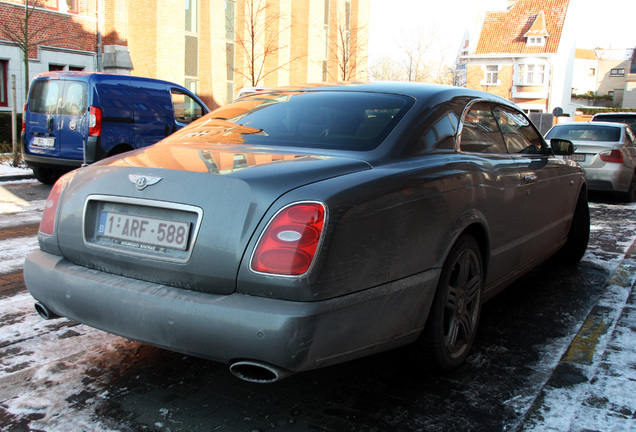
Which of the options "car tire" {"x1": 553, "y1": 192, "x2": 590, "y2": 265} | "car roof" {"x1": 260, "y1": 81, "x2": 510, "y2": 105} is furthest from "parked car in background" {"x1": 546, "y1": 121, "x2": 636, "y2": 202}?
"car roof" {"x1": 260, "y1": 81, "x2": 510, "y2": 105}

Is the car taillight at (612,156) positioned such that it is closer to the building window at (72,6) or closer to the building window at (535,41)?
the building window at (72,6)

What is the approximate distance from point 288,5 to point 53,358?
32.7 metres

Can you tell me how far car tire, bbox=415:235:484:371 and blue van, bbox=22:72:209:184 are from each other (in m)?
8.37

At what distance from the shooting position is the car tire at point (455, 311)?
3068 mm

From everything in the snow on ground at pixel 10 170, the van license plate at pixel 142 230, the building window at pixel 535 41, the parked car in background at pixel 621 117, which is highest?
the building window at pixel 535 41

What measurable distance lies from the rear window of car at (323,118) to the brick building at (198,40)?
644 inches

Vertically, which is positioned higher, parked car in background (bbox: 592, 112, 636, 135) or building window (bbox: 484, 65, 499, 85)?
building window (bbox: 484, 65, 499, 85)

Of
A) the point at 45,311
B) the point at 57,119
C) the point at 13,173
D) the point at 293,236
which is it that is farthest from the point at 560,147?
the point at 13,173

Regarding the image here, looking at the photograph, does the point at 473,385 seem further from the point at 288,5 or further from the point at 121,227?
the point at 288,5

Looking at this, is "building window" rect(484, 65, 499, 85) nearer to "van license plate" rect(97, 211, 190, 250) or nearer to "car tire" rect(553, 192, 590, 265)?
"car tire" rect(553, 192, 590, 265)

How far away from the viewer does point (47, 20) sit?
→ 70.8ft

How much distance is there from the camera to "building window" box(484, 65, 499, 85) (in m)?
60.8

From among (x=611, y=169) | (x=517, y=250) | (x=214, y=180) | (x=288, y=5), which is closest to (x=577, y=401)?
(x=517, y=250)

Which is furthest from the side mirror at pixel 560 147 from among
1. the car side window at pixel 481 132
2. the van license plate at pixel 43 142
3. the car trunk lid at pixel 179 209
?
the van license plate at pixel 43 142
